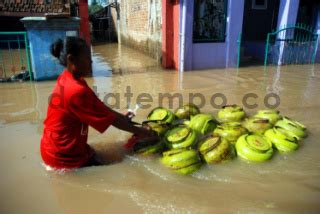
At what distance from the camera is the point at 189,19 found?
9266 mm

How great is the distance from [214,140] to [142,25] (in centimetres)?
1174

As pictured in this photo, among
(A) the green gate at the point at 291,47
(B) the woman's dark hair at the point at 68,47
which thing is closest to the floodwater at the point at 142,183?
(B) the woman's dark hair at the point at 68,47

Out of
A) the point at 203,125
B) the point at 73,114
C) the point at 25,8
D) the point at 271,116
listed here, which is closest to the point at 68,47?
the point at 73,114

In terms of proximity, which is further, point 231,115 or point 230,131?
point 231,115

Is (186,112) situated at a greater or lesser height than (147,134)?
lesser

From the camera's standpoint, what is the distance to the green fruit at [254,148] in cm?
352

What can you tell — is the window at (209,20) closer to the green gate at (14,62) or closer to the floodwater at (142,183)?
the green gate at (14,62)

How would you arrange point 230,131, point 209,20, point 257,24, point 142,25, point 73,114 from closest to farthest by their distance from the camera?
point 73,114 → point 230,131 → point 209,20 → point 257,24 → point 142,25

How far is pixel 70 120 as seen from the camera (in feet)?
10.1

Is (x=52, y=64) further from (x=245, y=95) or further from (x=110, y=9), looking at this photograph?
(x=110, y=9)

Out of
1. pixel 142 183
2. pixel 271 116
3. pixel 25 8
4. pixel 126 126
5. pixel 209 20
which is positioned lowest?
pixel 142 183

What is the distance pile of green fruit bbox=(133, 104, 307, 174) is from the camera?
345cm

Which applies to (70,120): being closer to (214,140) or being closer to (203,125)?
(214,140)

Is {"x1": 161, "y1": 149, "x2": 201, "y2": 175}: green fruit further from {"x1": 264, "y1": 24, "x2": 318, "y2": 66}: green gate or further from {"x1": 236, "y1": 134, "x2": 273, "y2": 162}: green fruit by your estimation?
{"x1": 264, "y1": 24, "x2": 318, "y2": 66}: green gate
